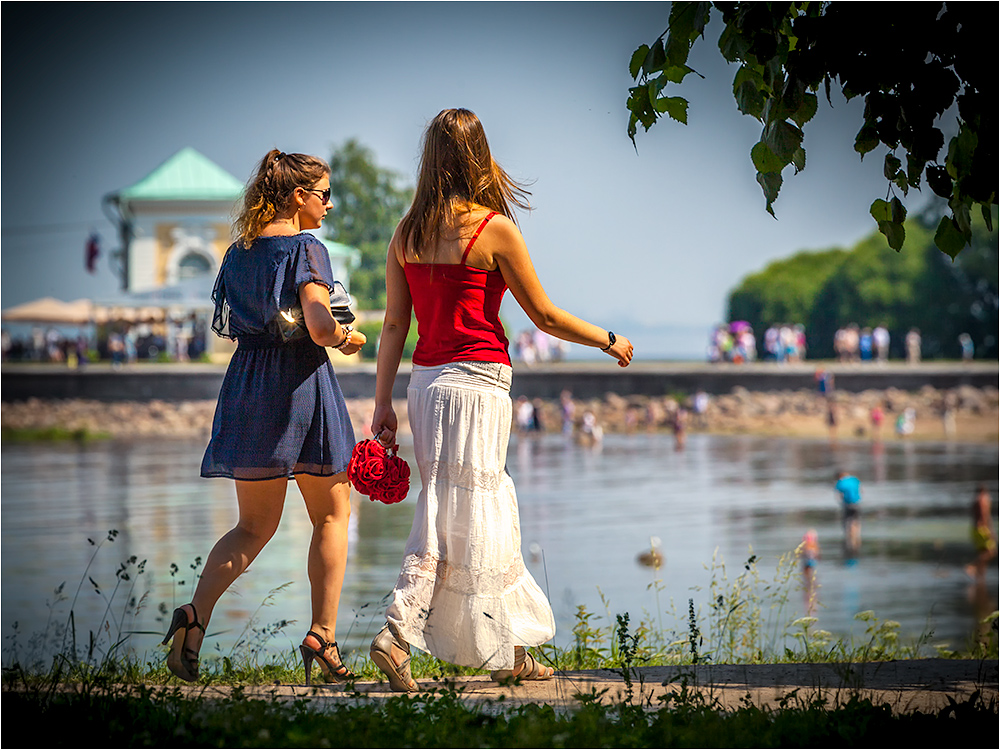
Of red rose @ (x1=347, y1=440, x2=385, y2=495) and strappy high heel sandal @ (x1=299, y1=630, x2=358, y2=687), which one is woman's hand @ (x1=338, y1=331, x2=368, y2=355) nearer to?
red rose @ (x1=347, y1=440, x2=385, y2=495)

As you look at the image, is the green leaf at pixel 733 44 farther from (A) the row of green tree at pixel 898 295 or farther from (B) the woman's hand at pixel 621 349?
(A) the row of green tree at pixel 898 295

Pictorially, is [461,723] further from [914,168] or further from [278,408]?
[914,168]

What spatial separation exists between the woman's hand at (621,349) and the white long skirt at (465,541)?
0.35 meters

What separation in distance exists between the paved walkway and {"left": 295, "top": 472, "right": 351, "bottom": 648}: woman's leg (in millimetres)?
246

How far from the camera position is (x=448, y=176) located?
3514 mm

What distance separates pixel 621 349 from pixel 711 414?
43.3 meters

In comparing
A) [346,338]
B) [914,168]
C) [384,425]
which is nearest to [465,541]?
[384,425]

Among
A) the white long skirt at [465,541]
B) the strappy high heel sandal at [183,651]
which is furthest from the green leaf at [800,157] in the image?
the strappy high heel sandal at [183,651]

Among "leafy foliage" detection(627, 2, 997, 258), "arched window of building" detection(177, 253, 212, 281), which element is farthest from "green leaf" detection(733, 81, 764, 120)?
"arched window of building" detection(177, 253, 212, 281)

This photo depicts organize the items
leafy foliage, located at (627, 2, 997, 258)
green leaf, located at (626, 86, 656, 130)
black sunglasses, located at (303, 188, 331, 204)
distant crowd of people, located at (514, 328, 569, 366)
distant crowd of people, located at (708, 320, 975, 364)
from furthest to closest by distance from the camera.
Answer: distant crowd of people, located at (708, 320, 975, 364)
distant crowd of people, located at (514, 328, 569, 366)
black sunglasses, located at (303, 188, 331, 204)
green leaf, located at (626, 86, 656, 130)
leafy foliage, located at (627, 2, 997, 258)

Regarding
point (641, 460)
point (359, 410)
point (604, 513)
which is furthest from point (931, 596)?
point (359, 410)

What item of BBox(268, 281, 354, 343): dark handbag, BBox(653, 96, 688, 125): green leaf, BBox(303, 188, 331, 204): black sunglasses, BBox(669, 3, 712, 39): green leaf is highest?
BBox(669, 3, 712, 39): green leaf

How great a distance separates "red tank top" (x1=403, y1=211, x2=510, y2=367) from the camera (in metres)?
3.50

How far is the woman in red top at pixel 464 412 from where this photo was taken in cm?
342
